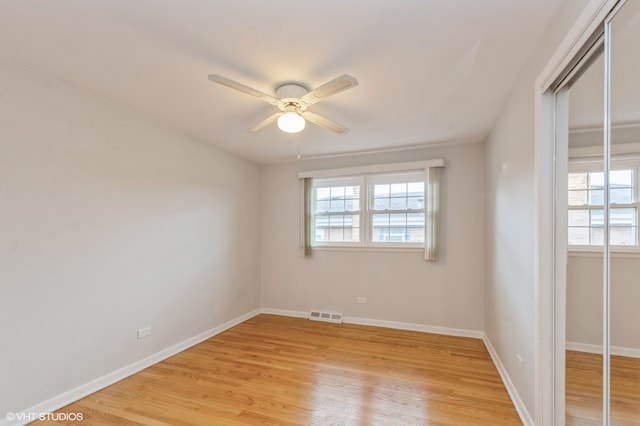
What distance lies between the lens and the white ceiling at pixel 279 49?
159 centimetres

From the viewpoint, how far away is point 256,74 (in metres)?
2.21

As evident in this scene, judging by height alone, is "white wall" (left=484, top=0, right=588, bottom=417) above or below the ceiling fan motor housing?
below

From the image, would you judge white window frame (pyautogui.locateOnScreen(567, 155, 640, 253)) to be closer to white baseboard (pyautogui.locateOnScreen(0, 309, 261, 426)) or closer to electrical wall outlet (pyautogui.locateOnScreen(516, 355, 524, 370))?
electrical wall outlet (pyautogui.locateOnScreen(516, 355, 524, 370))

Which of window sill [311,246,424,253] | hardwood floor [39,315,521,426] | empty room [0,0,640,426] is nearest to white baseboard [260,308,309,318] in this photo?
empty room [0,0,640,426]

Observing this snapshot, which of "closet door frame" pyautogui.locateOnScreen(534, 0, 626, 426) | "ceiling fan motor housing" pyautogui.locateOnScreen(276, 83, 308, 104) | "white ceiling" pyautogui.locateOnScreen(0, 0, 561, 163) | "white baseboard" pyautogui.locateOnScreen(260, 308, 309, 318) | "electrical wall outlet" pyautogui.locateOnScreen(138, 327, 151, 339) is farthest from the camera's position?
"white baseboard" pyautogui.locateOnScreen(260, 308, 309, 318)

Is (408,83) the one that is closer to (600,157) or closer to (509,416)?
(600,157)

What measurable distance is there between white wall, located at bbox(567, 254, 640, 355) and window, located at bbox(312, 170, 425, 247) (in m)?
2.58

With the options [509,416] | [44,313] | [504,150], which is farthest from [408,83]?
[44,313]

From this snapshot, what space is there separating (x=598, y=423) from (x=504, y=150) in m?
2.10

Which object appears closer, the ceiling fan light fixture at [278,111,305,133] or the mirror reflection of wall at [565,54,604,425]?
the mirror reflection of wall at [565,54,604,425]

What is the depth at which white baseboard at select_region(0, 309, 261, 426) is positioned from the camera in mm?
2088

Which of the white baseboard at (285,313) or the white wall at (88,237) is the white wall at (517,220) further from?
the white wall at (88,237)

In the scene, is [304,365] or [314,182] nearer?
[304,365]

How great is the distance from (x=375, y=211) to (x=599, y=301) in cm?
316
